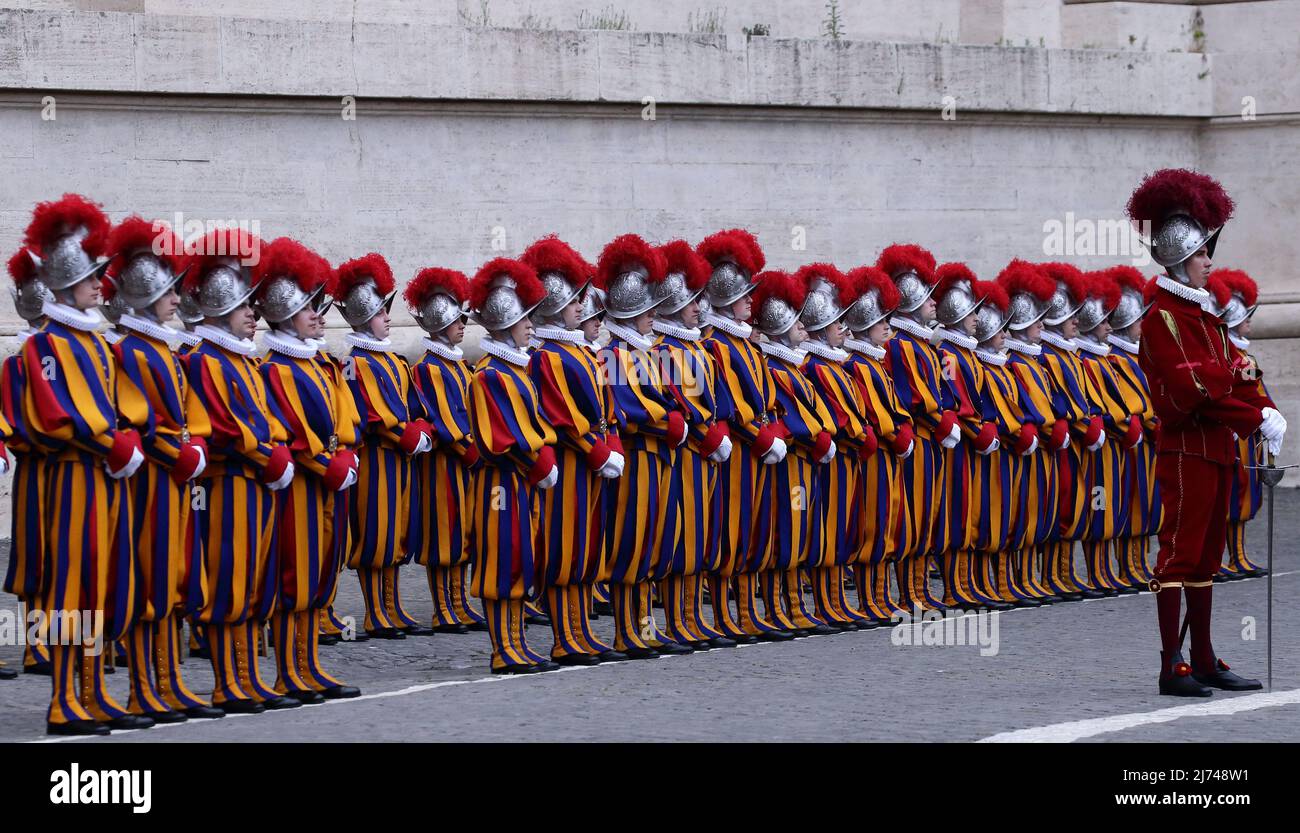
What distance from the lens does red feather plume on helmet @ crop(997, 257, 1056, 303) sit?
48.6ft

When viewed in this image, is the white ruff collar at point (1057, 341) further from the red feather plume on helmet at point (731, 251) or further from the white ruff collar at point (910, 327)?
the red feather plume on helmet at point (731, 251)

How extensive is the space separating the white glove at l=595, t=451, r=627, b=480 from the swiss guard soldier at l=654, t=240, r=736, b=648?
664mm

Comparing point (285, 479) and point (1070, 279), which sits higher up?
point (1070, 279)

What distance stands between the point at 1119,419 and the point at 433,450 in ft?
15.7

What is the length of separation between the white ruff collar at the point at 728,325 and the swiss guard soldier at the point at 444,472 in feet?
5.01

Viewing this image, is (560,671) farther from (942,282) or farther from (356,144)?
(356,144)

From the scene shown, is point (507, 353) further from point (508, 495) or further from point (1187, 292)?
point (1187, 292)

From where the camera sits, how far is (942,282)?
14.4m

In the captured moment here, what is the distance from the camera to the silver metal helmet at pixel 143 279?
952 cm

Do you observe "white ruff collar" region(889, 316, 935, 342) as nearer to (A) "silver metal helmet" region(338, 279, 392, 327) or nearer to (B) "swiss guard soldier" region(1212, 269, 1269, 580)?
(B) "swiss guard soldier" region(1212, 269, 1269, 580)

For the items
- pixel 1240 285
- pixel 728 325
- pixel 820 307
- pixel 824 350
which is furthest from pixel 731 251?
pixel 1240 285

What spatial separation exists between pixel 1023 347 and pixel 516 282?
435 centimetres

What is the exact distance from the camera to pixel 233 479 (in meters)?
9.84

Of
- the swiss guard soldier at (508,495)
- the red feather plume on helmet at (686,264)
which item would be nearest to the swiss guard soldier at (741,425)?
the red feather plume on helmet at (686,264)
